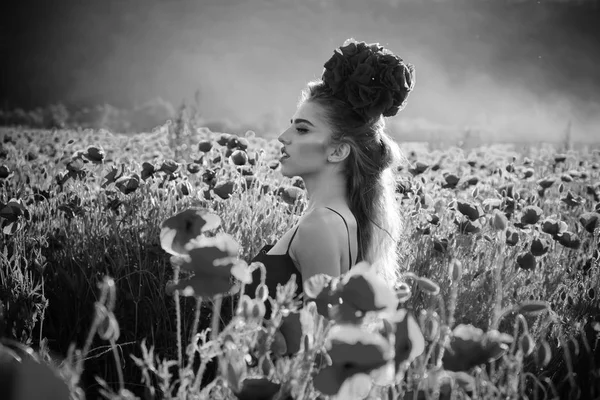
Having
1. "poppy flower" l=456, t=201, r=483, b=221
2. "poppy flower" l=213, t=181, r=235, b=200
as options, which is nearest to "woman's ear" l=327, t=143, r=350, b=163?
"poppy flower" l=213, t=181, r=235, b=200

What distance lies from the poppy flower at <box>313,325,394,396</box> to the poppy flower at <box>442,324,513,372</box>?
0.45 ft

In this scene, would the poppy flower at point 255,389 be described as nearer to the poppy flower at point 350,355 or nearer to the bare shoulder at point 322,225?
the poppy flower at point 350,355

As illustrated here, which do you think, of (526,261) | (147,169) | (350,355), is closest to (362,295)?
(350,355)

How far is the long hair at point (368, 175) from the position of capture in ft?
6.47

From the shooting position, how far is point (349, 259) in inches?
71.7

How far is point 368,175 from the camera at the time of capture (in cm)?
202

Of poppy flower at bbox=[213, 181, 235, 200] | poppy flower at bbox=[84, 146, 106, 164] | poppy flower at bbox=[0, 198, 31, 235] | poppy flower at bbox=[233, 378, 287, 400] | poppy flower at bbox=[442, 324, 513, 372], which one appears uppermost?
poppy flower at bbox=[84, 146, 106, 164]

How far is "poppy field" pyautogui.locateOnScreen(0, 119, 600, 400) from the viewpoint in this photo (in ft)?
2.70

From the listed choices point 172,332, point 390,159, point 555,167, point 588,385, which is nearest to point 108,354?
point 172,332

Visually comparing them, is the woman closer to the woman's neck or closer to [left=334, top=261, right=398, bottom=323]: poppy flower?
the woman's neck

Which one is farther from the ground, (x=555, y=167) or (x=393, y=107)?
(x=555, y=167)

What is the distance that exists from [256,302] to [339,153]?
3.76ft

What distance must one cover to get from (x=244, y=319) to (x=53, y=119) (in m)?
6.71

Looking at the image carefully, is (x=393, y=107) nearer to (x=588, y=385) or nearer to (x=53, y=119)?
(x=588, y=385)
